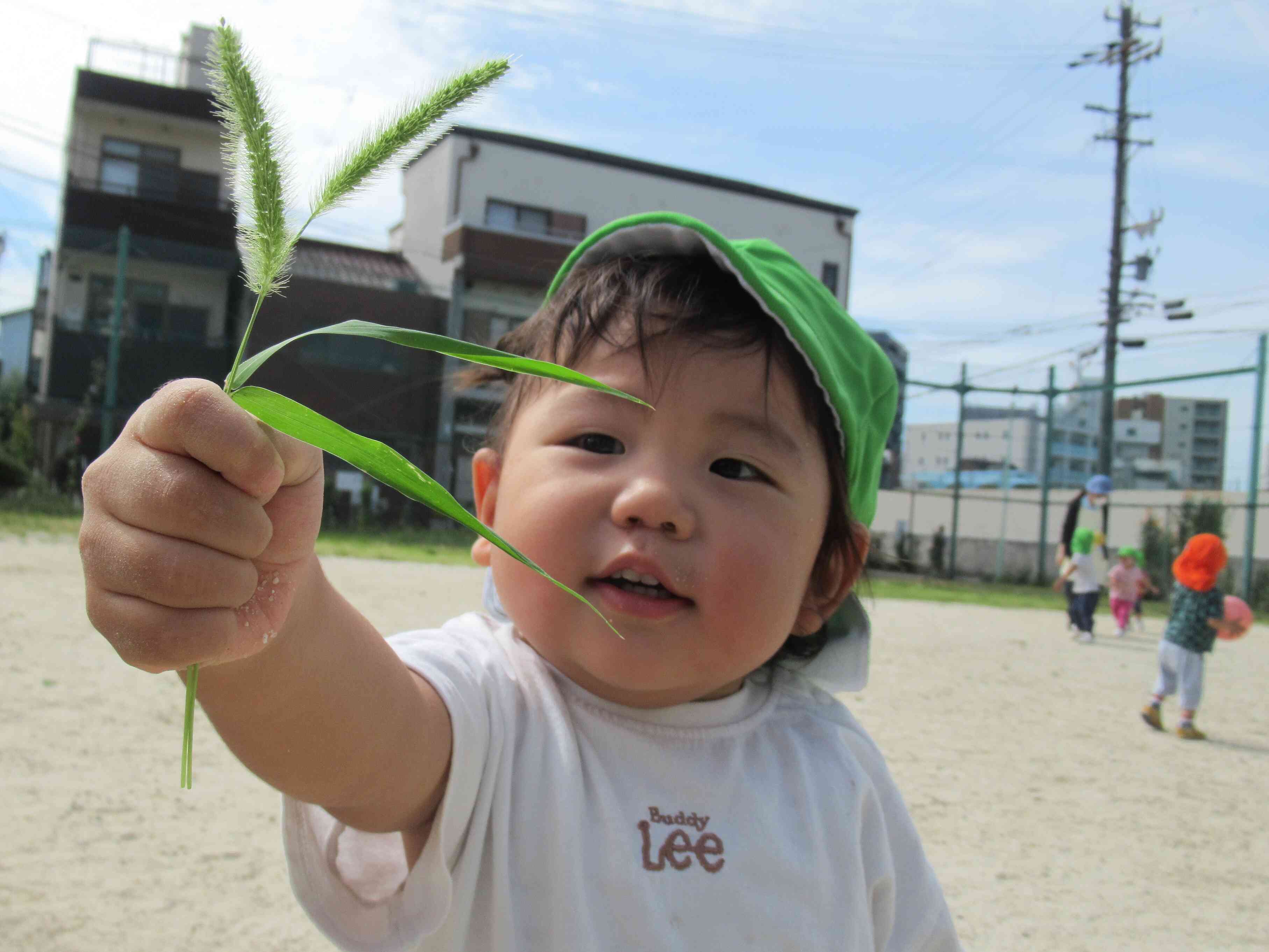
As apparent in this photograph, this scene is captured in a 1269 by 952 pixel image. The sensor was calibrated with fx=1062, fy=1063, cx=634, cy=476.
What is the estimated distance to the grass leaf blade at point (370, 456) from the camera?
647 millimetres

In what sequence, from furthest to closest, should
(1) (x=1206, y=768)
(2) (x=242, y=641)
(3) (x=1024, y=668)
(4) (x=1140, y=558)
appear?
(4) (x=1140, y=558), (3) (x=1024, y=668), (1) (x=1206, y=768), (2) (x=242, y=641)

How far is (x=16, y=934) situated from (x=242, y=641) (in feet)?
6.27

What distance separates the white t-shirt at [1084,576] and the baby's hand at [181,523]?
9347mm

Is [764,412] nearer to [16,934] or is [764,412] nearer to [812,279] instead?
[812,279]

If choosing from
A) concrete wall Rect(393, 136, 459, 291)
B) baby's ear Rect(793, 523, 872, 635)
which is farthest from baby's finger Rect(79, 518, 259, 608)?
concrete wall Rect(393, 136, 459, 291)

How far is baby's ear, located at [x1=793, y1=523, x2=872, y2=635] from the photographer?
1628 mm

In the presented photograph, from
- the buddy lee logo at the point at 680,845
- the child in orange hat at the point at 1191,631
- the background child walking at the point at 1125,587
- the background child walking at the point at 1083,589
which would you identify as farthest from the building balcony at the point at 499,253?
the buddy lee logo at the point at 680,845

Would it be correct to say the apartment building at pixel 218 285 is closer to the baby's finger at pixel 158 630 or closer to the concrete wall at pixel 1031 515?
the concrete wall at pixel 1031 515

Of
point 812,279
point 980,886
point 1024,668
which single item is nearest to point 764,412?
point 812,279

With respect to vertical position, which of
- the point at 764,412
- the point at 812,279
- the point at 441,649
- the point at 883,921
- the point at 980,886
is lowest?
the point at 980,886

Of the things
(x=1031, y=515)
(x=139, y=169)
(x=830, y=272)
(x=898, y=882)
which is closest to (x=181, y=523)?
(x=898, y=882)

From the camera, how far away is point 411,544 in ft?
48.5

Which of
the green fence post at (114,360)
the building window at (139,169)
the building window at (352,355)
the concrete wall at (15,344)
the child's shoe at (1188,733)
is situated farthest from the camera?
the concrete wall at (15,344)

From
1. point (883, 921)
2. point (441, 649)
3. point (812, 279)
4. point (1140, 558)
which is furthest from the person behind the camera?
point (1140, 558)
